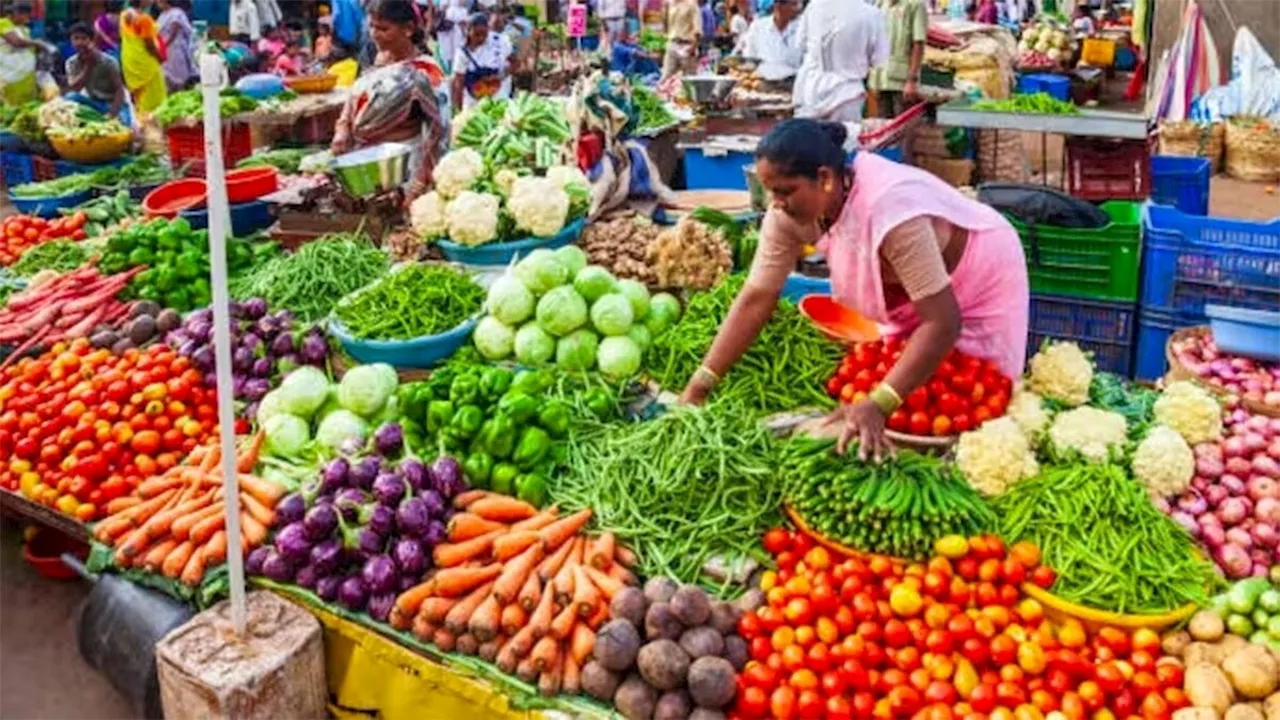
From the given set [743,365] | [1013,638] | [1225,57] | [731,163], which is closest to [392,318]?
[743,365]

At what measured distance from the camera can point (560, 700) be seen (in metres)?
2.90

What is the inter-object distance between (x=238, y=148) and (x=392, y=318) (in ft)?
20.0

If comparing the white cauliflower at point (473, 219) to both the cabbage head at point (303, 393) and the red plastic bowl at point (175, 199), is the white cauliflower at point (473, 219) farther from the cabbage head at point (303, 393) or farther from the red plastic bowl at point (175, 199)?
the red plastic bowl at point (175, 199)

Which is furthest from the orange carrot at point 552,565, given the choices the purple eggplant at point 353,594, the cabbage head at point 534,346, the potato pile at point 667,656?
the cabbage head at point 534,346

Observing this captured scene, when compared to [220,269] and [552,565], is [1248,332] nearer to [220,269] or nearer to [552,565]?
[552,565]

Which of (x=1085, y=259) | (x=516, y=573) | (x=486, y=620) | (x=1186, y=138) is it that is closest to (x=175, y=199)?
(x=516, y=573)

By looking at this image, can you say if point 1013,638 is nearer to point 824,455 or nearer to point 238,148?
point 824,455

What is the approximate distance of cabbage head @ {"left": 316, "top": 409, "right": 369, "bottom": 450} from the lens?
12.7 ft

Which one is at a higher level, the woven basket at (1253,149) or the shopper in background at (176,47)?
the shopper in background at (176,47)

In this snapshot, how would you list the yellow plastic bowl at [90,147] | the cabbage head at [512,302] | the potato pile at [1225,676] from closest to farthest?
the potato pile at [1225,676] → the cabbage head at [512,302] → the yellow plastic bowl at [90,147]

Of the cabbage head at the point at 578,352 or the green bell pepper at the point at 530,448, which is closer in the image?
the green bell pepper at the point at 530,448

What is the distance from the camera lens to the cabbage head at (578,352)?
405 cm

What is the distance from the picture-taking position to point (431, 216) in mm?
5113

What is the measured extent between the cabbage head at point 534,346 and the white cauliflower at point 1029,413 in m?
1.65
